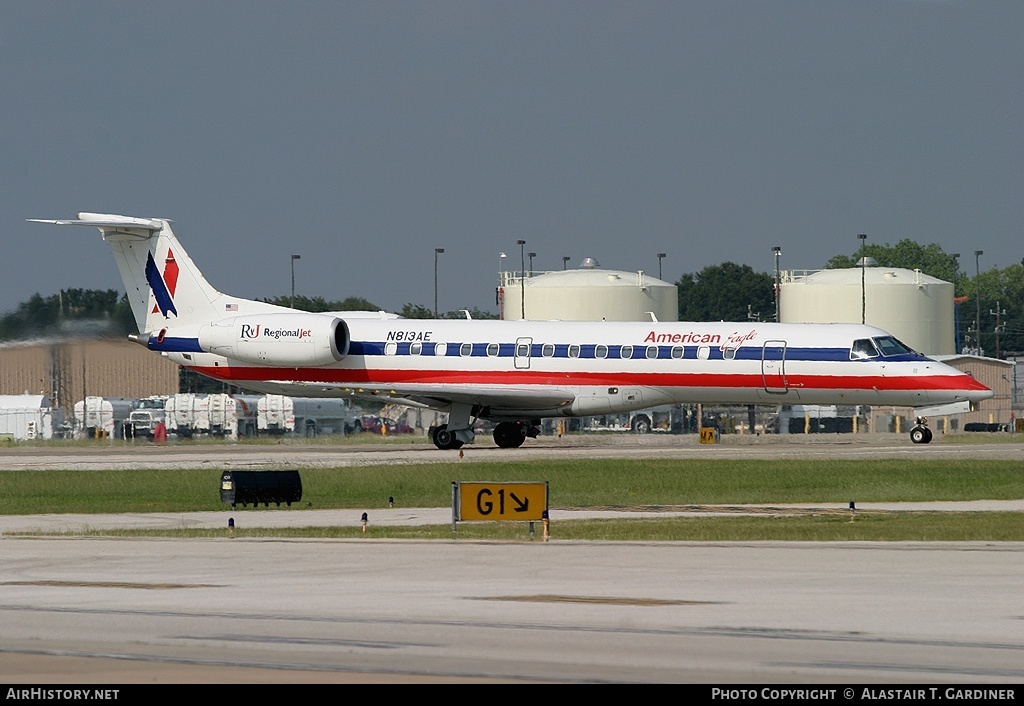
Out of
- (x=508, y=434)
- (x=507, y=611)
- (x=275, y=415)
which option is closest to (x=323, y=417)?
(x=275, y=415)

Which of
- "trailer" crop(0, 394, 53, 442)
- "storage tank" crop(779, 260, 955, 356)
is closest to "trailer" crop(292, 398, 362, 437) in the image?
"trailer" crop(0, 394, 53, 442)

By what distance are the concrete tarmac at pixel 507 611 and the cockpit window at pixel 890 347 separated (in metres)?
29.1

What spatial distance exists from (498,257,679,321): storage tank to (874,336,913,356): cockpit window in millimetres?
43197

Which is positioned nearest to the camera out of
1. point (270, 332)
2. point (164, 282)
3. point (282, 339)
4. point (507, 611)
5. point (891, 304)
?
point (507, 611)

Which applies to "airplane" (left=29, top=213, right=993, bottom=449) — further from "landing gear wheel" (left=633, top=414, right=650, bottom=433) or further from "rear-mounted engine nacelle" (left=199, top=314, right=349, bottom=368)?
"landing gear wheel" (left=633, top=414, right=650, bottom=433)

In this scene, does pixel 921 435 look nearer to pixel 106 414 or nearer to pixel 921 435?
pixel 921 435

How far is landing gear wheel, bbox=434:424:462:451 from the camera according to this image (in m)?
54.8

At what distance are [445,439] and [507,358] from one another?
3729 mm

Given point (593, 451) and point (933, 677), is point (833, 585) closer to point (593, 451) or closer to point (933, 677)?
point (933, 677)

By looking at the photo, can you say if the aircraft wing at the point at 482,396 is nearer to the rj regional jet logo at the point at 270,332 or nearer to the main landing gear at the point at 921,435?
the rj regional jet logo at the point at 270,332

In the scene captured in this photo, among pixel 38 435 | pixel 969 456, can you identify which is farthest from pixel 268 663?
pixel 38 435

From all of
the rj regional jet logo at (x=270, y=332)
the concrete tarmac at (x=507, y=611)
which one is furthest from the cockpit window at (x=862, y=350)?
the concrete tarmac at (x=507, y=611)

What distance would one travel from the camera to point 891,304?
102m

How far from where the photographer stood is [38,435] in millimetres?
88438
